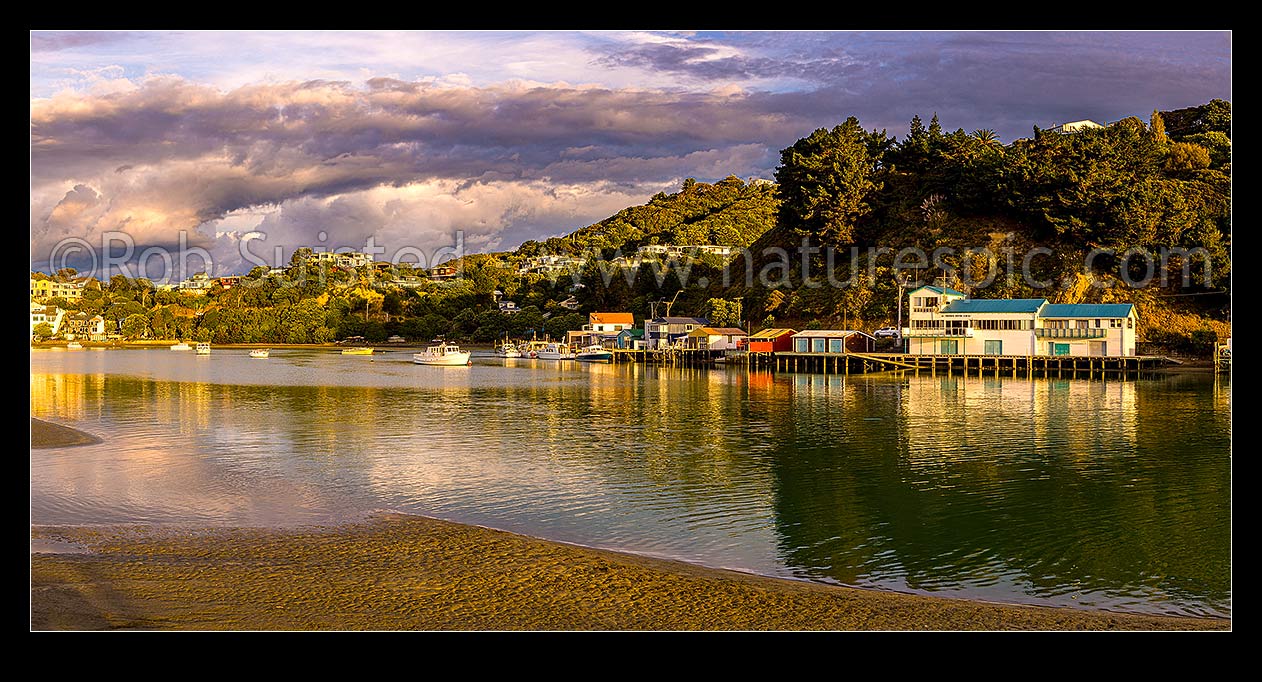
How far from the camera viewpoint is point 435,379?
58844mm

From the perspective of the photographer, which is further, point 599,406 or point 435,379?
point 435,379

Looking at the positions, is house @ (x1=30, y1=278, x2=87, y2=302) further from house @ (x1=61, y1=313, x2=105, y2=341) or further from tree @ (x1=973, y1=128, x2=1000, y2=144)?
tree @ (x1=973, y1=128, x2=1000, y2=144)

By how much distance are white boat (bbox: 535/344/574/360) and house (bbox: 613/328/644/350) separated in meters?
4.34

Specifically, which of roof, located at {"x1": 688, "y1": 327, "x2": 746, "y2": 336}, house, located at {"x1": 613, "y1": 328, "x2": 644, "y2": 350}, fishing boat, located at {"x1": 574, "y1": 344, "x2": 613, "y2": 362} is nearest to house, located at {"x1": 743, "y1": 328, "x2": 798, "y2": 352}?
roof, located at {"x1": 688, "y1": 327, "x2": 746, "y2": 336}

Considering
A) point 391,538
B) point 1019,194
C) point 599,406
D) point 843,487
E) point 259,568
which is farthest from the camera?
point 1019,194

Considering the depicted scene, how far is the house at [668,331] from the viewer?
85.3 metres

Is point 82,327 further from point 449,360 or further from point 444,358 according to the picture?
point 449,360

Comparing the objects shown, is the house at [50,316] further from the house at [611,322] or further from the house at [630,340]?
the house at [630,340]

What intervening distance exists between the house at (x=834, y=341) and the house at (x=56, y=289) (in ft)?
378

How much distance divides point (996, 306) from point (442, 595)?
202 ft

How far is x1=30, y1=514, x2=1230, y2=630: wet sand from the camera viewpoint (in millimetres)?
10102
